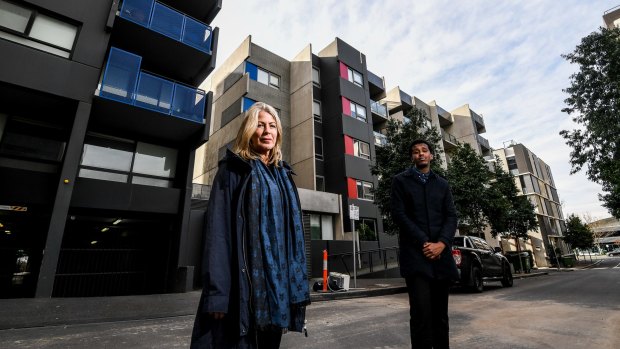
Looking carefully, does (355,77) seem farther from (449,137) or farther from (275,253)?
(275,253)

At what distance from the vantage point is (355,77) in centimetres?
2505

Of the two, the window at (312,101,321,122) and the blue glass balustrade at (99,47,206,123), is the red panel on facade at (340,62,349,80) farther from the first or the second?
the blue glass balustrade at (99,47,206,123)

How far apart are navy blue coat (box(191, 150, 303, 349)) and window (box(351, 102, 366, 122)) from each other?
73.7 ft

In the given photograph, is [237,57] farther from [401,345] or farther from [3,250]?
[401,345]

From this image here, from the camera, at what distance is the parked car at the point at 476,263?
887cm

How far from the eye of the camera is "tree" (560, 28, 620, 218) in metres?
15.4

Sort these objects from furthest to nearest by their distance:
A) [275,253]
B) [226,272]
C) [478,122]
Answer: [478,122] < [275,253] < [226,272]

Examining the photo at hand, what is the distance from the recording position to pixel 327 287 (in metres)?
9.34

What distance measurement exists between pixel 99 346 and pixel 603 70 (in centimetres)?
2404

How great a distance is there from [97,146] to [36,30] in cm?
380

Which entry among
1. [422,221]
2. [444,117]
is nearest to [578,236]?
[444,117]

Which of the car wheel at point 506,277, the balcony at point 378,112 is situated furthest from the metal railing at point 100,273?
the balcony at point 378,112

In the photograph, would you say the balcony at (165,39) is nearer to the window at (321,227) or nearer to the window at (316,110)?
the window at (321,227)

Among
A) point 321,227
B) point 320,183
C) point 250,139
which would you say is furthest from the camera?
point 320,183
